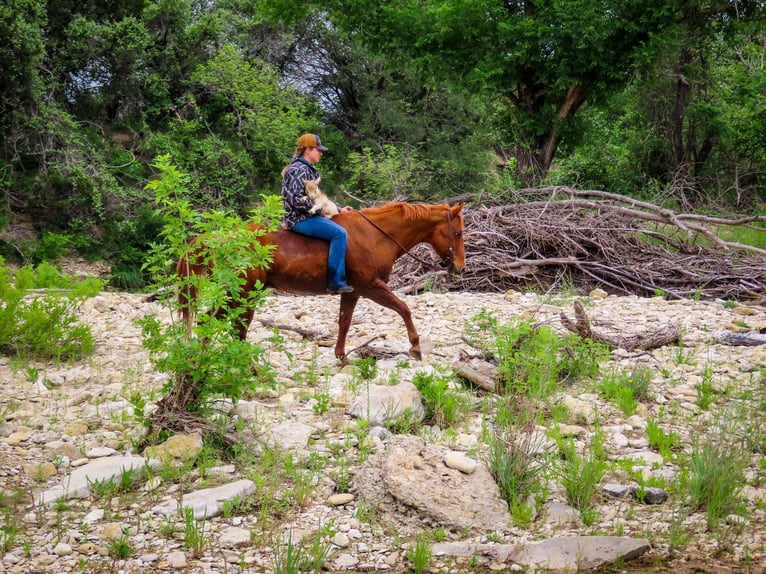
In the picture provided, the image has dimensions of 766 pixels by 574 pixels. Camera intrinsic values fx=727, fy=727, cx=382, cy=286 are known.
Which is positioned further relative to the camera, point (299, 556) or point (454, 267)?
point (454, 267)

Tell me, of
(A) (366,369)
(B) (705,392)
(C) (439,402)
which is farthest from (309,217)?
(B) (705,392)

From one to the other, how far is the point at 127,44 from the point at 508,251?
12.8 meters

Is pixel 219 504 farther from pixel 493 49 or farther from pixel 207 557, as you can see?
pixel 493 49

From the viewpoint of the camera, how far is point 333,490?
202 inches

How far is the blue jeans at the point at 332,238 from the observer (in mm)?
7789

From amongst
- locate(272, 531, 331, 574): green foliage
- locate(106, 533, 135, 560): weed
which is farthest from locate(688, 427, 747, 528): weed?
locate(106, 533, 135, 560): weed

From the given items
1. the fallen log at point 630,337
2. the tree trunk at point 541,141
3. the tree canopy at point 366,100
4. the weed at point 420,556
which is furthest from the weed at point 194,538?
the tree trunk at point 541,141

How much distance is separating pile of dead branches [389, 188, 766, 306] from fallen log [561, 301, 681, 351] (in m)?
3.95

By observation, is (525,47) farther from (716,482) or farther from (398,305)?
(716,482)

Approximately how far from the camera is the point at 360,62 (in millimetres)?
26172

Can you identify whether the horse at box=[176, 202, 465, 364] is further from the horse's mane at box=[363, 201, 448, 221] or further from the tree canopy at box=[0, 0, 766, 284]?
the tree canopy at box=[0, 0, 766, 284]

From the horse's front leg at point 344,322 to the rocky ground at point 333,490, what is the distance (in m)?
0.38

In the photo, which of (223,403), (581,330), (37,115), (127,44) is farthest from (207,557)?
(127,44)

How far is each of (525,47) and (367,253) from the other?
1223 centimetres
